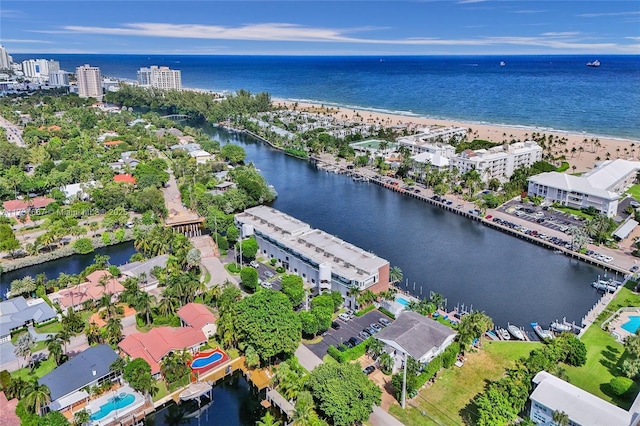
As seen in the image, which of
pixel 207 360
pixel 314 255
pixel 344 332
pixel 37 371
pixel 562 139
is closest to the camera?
pixel 37 371

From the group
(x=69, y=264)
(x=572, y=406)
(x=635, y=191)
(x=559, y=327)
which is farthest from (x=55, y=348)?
(x=635, y=191)

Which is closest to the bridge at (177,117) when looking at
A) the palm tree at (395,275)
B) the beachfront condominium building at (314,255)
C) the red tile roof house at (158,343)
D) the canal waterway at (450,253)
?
the canal waterway at (450,253)

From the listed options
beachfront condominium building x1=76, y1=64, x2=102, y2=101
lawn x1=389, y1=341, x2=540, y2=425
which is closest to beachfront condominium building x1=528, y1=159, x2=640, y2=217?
lawn x1=389, y1=341, x2=540, y2=425

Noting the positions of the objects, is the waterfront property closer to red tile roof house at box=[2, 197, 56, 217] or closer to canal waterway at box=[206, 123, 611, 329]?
canal waterway at box=[206, 123, 611, 329]

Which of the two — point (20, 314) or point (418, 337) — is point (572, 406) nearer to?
point (418, 337)

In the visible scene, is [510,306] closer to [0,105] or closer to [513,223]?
[513,223]

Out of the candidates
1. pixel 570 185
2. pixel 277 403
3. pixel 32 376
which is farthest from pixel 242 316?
pixel 570 185
